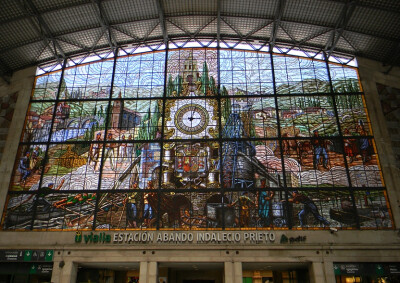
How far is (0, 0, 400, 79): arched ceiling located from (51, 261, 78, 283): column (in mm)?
16463

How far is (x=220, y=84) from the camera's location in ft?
93.0

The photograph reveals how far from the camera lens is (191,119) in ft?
89.2

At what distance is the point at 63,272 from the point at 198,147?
12.6 meters

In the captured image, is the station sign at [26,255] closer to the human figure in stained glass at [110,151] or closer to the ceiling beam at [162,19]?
the human figure in stained glass at [110,151]

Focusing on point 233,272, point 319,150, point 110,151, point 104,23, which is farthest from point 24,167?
point 319,150

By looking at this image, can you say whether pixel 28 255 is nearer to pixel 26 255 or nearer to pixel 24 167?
pixel 26 255

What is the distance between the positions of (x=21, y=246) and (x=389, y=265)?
24.4 metres

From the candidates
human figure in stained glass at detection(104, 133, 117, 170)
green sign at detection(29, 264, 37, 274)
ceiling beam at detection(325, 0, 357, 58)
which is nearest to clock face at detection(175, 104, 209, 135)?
human figure in stained glass at detection(104, 133, 117, 170)

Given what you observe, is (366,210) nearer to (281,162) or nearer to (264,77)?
(281,162)

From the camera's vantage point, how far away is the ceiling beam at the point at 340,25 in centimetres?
2498

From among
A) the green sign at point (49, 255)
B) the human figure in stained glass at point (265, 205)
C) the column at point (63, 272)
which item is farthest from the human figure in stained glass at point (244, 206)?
the green sign at point (49, 255)

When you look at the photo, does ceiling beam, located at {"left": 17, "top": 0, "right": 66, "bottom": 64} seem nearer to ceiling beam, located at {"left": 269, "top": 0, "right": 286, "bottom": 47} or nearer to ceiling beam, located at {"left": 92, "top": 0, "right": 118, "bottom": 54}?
ceiling beam, located at {"left": 92, "top": 0, "right": 118, "bottom": 54}

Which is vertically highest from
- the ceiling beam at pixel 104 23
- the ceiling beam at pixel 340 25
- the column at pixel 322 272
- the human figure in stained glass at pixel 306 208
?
the ceiling beam at pixel 104 23

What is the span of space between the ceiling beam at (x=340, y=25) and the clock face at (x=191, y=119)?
11.6 m
